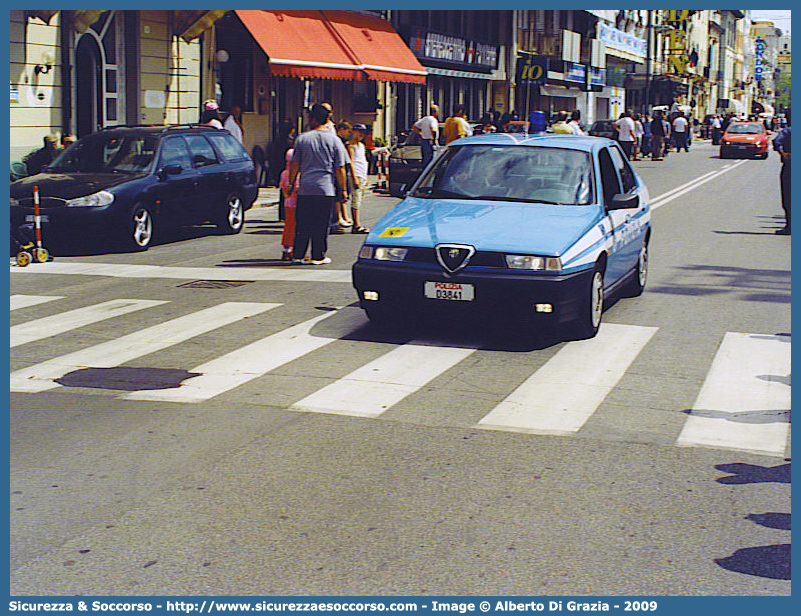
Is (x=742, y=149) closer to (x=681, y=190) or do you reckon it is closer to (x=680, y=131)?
(x=680, y=131)

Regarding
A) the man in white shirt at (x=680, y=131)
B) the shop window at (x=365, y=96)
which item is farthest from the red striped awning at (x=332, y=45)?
the man in white shirt at (x=680, y=131)

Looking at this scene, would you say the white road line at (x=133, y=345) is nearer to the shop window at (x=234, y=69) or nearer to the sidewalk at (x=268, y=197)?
the sidewalk at (x=268, y=197)

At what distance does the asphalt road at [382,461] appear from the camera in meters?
4.29

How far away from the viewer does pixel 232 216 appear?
17.3 m

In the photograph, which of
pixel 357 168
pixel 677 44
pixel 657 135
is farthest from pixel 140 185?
pixel 677 44

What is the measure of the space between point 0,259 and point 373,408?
2.38m

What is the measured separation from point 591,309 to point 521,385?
169 cm

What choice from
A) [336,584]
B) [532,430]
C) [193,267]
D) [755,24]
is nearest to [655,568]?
[336,584]

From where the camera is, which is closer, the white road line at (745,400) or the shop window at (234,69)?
the white road line at (745,400)

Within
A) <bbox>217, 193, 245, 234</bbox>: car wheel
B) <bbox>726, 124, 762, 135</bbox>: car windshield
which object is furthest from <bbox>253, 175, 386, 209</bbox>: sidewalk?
<bbox>726, 124, 762, 135</bbox>: car windshield

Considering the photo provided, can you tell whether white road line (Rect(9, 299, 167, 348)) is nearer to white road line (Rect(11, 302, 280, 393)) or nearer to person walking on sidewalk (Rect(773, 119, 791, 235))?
white road line (Rect(11, 302, 280, 393))

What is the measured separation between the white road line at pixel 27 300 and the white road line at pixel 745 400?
6.34 metres

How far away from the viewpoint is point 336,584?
412 centimetres

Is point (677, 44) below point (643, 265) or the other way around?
the other way around
